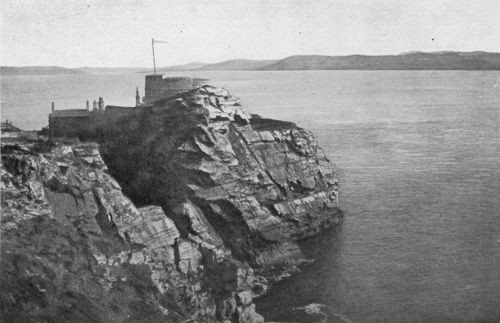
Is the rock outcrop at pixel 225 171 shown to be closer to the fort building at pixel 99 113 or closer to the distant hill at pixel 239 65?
the fort building at pixel 99 113

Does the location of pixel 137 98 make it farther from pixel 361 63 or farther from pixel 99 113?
pixel 361 63

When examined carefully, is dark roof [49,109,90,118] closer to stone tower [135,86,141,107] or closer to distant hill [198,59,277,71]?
stone tower [135,86,141,107]

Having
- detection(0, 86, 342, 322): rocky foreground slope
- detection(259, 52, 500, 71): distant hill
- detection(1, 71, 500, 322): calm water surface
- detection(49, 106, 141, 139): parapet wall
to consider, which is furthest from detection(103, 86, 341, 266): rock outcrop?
detection(259, 52, 500, 71): distant hill

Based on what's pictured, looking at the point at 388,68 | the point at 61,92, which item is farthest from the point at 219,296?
the point at 388,68

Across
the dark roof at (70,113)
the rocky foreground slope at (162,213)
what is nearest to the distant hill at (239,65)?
the rocky foreground slope at (162,213)

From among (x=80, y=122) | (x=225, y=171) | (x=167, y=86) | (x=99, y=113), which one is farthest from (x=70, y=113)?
(x=225, y=171)
